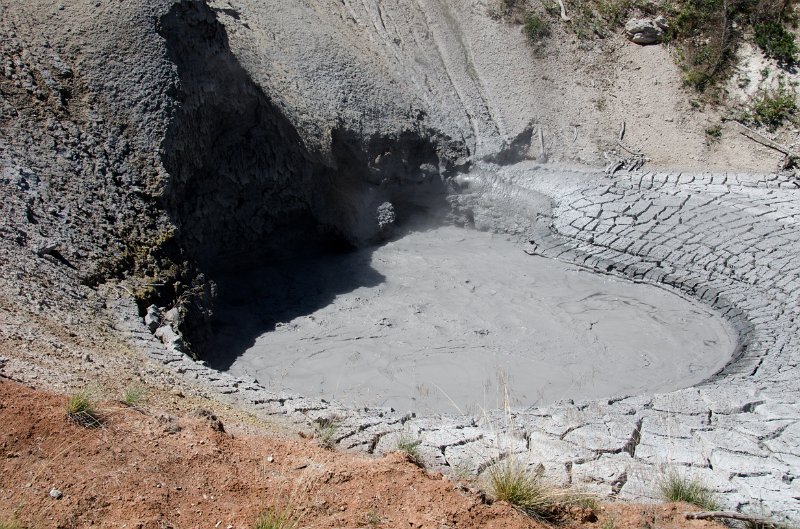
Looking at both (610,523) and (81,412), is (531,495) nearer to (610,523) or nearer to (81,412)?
(610,523)

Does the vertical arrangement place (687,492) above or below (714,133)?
below

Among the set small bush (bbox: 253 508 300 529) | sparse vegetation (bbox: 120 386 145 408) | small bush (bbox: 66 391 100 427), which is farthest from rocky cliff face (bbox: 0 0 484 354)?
small bush (bbox: 253 508 300 529)

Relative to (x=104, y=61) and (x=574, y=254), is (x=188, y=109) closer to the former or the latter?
(x=104, y=61)

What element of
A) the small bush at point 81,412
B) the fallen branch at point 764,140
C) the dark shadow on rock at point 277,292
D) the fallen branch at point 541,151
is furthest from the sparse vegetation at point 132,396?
the fallen branch at point 764,140

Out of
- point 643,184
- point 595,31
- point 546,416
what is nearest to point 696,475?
point 546,416

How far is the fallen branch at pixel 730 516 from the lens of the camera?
3670 mm

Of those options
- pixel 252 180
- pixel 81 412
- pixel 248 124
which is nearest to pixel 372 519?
pixel 81 412

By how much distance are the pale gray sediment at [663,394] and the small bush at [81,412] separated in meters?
1.36

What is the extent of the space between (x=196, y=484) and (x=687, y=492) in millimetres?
→ 2270

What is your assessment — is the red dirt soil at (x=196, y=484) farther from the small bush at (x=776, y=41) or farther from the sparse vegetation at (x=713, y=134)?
the small bush at (x=776, y=41)

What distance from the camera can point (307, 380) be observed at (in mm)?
6848

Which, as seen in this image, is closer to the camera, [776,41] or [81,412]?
[81,412]

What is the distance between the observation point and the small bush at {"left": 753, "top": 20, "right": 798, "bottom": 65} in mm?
10211

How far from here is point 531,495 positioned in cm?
358
